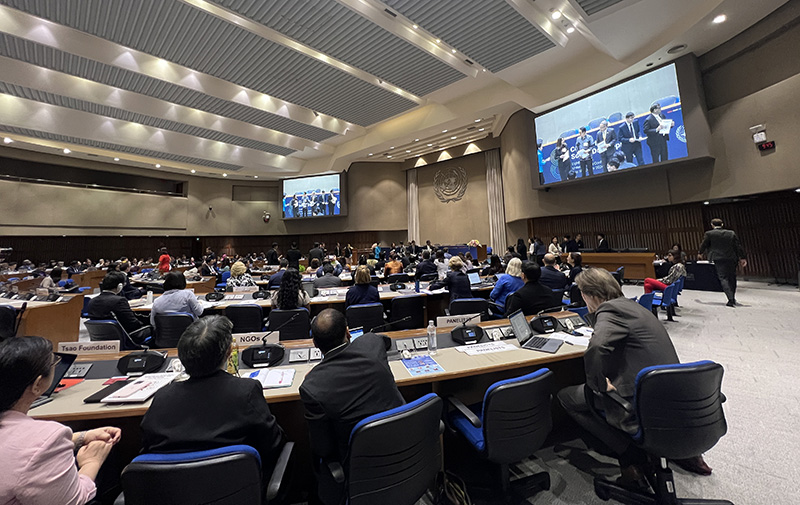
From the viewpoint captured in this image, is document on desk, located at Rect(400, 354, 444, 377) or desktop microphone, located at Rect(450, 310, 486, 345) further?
desktop microphone, located at Rect(450, 310, 486, 345)

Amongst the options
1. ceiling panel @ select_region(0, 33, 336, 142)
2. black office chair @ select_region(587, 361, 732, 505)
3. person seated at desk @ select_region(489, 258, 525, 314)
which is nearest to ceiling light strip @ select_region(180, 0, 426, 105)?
ceiling panel @ select_region(0, 33, 336, 142)

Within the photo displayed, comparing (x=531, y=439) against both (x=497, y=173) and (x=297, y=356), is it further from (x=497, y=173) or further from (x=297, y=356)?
(x=497, y=173)

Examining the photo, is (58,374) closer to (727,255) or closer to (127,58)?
(727,255)

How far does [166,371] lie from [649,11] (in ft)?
33.6

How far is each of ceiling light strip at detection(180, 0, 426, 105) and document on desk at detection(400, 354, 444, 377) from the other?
8.23 metres

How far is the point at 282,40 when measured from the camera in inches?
299

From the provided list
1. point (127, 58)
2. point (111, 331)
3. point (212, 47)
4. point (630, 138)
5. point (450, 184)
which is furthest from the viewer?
point (450, 184)

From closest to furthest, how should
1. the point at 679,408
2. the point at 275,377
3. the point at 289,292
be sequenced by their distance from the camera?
the point at 679,408
the point at 275,377
the point at 289,292

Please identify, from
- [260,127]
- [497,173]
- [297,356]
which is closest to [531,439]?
[297,356]

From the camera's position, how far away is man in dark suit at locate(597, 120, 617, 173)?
8.76 m

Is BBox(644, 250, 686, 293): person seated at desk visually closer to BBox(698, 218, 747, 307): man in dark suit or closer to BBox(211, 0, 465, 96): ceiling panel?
BBox(698, 218, 747, 307): man in dark suit

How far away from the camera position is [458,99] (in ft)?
38.0

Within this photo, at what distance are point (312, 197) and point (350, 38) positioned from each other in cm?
1139

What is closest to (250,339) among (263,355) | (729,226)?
(263,355)
